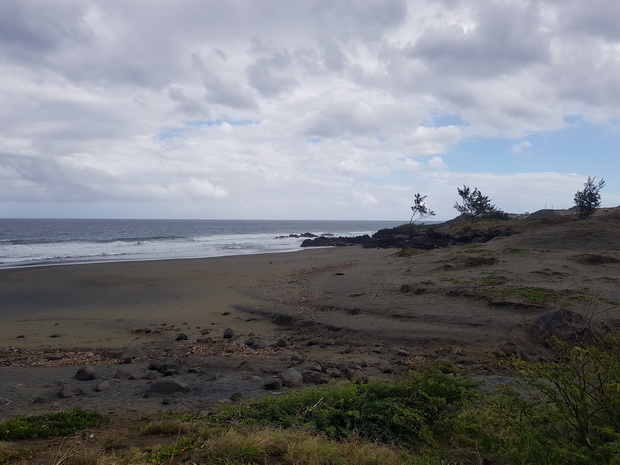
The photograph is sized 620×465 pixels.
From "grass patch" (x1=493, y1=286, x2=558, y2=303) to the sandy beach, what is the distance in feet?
0.17

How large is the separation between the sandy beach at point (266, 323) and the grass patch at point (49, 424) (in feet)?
2.22

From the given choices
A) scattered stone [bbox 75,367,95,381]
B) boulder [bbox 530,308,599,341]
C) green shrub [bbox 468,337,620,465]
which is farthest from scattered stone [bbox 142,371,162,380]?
boulder [bbox 530,308,599,341]

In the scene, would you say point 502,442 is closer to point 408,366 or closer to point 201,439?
point 201,439

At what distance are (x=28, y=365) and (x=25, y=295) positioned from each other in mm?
10585

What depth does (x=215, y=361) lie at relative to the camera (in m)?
9.20

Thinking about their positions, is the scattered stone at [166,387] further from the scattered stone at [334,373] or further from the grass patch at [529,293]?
the grass patch at [529,293]

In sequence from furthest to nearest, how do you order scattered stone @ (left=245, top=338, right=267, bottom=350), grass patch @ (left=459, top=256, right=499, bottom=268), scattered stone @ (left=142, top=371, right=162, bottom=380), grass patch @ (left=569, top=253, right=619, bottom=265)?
grass patch @ (left=459, top=256, right=499, bottom=268)
grass patch @ (left=569, top=253, right=619, bottom=265)
scattered stone @ (left=245, top=338, right=267, bottom=350)
scattered stone @ (left=142, top=371, right=162, bottom=380)

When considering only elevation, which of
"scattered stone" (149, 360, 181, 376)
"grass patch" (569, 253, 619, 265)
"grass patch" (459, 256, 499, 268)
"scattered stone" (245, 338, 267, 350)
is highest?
"grass patch" (569, 253, 619, 265)

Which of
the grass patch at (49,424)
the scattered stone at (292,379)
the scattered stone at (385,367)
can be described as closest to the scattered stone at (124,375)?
the grass patch at (49,424)

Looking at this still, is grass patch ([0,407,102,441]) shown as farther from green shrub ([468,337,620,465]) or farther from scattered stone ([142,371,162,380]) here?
green shrub ([468,337,620,465])

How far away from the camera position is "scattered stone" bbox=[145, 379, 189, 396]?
7199mm

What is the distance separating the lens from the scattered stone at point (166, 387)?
23.6 feet

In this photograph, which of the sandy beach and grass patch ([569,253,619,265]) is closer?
the sandy beach

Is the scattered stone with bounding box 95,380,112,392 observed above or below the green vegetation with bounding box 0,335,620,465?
below
